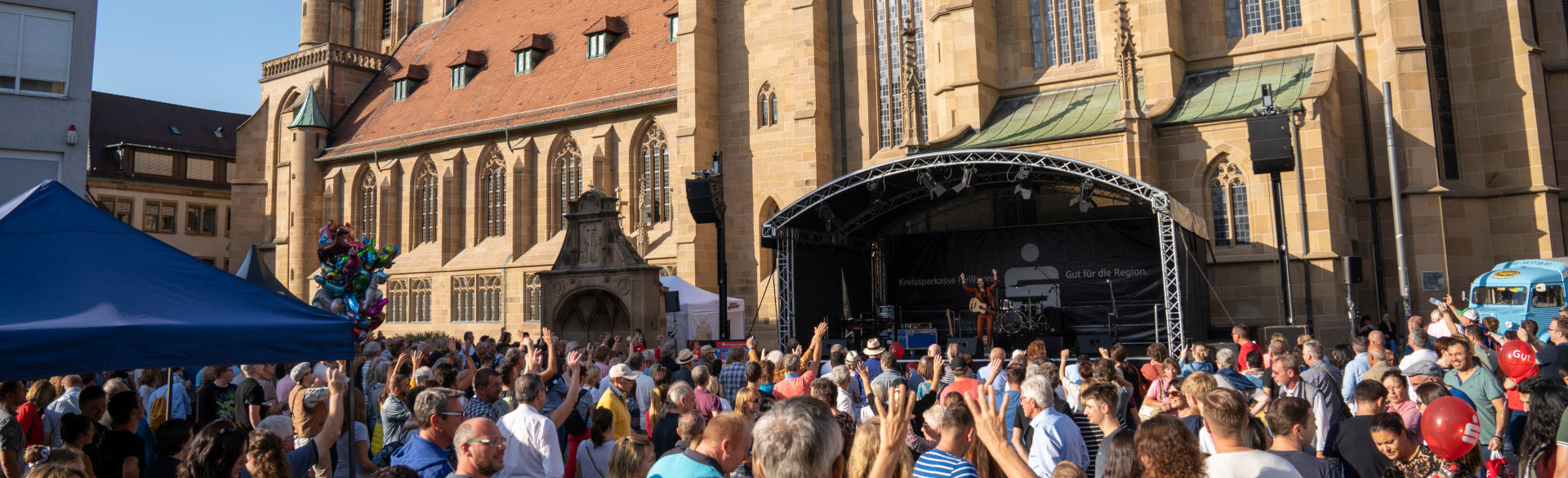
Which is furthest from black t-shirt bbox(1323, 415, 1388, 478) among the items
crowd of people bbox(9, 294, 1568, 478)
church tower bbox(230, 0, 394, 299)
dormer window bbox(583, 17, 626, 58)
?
church tower bbox(230, 0, 394, 299)

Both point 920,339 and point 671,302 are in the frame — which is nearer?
point 920,339

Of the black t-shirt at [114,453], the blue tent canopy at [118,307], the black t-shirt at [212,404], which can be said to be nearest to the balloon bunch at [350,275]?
the black t-shirt at [212,404]

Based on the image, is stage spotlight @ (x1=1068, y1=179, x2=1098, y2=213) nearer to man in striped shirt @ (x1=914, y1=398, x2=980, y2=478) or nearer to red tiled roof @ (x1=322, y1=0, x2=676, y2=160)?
red tiled roof @ (x1=322, y1=0, x2=676, y2=160)

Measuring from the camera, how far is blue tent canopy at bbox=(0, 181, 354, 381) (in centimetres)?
547

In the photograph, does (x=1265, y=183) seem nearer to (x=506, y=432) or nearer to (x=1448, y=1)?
(x=1448, y=1)

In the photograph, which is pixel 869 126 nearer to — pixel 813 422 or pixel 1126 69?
pixel 1126 69

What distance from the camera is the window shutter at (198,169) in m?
48.7

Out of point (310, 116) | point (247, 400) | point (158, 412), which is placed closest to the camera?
point (247, 400)

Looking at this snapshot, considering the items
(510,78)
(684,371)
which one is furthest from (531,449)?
(510,78)

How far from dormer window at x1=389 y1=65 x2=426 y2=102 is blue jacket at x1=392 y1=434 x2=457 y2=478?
39.5 metres

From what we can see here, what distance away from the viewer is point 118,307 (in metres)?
5.83

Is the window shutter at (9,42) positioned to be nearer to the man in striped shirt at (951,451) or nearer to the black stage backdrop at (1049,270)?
the man in striped shirt at (951,451)

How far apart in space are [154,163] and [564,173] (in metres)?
24.3

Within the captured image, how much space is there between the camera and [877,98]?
28.1 metres
